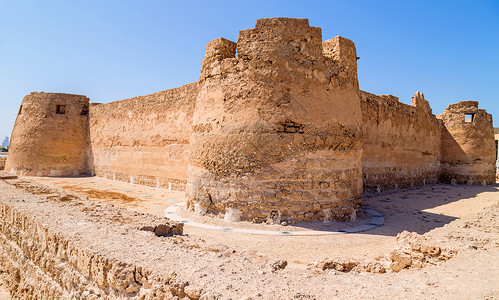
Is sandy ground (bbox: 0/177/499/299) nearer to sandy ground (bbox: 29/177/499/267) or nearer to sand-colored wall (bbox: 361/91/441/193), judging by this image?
sandy ground (bbox: 29/177/499/267)

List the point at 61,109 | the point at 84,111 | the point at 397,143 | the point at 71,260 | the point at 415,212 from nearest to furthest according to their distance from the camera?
1. the point at 71,260
2. the point at 415,212
3. the point at 397,143
4. the point at 61,109
5. the point at 84,111

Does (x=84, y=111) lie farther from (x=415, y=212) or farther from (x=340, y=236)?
(x=415, y=212)

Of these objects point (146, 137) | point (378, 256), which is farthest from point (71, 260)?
point (146, 137)

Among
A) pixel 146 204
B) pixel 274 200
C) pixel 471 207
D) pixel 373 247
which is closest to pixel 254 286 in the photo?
pixel 373 247

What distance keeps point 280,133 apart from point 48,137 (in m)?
13.0

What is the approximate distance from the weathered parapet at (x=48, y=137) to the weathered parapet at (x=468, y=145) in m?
17.5

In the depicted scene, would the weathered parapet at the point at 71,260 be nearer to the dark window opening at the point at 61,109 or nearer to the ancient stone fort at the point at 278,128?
the ancient stone fort at the point at 278,128

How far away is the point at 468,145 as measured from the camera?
48.8 feet

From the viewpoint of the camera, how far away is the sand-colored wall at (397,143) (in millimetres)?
9914

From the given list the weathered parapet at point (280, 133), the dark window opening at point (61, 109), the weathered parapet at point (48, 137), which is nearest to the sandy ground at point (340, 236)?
the weathered parapet at point (280, 133)

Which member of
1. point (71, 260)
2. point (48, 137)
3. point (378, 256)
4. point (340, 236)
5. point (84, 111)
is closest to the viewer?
point (71, 260)

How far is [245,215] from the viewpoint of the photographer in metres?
5.36

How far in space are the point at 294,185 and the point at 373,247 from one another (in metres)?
1.57

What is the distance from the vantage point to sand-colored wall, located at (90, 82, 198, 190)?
9.84m
